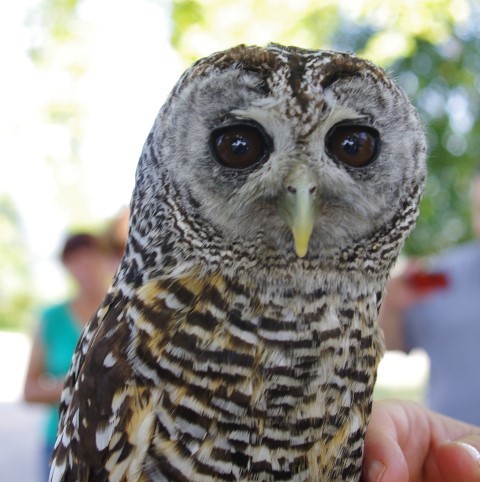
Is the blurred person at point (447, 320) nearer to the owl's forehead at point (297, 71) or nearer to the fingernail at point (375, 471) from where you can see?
the fingernail at point (375, 471)

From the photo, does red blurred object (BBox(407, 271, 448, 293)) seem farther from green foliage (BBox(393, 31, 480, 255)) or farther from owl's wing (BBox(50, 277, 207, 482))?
owl's wing (BBox(50, 277, 207, 482))

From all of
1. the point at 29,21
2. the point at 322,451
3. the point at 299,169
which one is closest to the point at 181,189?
the point at 299,169

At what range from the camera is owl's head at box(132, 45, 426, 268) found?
65.7 inches

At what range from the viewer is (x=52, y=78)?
21.5ft

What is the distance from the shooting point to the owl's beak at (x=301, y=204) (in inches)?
64.3

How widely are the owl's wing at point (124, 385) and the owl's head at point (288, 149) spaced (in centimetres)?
27

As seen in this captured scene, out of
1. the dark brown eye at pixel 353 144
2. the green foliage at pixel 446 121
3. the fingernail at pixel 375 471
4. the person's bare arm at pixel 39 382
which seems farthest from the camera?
the green foliage at pixel 446 121

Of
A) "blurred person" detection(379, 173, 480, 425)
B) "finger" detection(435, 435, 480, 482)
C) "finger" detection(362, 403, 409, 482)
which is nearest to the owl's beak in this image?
"finger" detection(362, 403, 409, 482)

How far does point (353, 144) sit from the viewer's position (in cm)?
175

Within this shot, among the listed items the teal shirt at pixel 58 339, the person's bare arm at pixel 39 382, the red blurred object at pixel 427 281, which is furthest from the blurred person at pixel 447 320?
the person's bare arm at pixel 39 382

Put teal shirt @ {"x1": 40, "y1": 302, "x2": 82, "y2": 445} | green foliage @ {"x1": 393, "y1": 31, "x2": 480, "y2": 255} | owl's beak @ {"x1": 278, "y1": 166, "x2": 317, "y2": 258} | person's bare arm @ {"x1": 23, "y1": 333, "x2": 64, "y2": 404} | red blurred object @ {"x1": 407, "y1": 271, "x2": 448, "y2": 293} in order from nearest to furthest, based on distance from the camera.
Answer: owl's beak @ {"x1": 278, "y1": 166, "x2": 317, "y2": 258} → red blurred object @ {"x1": 407, "y1": 271, "x2": 448, "y2": 293} → person's bare arm @ {"x1": 23, "y1": 333, "x2": 64, "y2": 404} → teal shirt @ {"x1": 40, "y1": 302, "x2": 82, "y2": 445} → green foliage @ {"x1": 393, "y1": 31, "x2": 480, "y2": 255}

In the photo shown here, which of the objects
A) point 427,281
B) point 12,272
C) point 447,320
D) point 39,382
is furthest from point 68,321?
point 12,272

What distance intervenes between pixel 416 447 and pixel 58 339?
2.97 m

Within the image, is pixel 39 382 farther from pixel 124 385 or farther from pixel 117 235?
pixel 124 385
